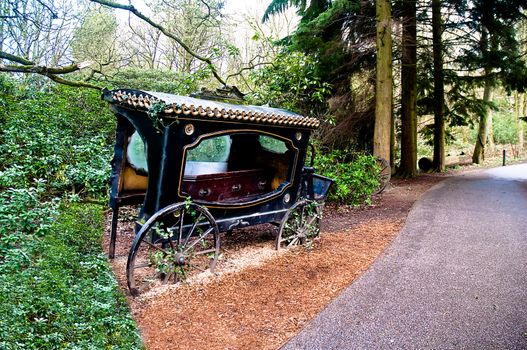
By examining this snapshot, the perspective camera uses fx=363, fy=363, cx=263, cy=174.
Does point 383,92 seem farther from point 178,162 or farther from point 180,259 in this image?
point 180,259

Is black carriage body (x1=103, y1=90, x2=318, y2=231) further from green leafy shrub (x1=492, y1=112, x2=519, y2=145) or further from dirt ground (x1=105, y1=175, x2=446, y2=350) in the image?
green leafy shrub (x1=492, y1=112, x2=519, y2=145)

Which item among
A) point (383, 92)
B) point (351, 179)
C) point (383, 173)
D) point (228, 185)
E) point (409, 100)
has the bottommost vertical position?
point (228, 185)

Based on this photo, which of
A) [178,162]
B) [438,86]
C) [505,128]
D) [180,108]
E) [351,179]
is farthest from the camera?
[505,128]

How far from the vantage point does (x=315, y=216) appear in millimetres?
5848

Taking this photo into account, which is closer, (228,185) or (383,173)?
(228,185)

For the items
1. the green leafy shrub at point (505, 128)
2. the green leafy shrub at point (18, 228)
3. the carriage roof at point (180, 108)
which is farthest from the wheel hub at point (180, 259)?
the green leafy shrub at point (505, 128)

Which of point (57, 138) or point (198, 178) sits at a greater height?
point (57, 138)

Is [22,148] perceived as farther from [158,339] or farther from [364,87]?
[364,87]

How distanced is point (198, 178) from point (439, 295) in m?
3.22

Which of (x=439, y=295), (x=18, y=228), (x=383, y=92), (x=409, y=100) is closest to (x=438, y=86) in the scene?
(x=409, y=100)

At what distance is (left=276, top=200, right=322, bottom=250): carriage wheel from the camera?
557 centimetres

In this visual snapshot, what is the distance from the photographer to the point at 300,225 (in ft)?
18.8

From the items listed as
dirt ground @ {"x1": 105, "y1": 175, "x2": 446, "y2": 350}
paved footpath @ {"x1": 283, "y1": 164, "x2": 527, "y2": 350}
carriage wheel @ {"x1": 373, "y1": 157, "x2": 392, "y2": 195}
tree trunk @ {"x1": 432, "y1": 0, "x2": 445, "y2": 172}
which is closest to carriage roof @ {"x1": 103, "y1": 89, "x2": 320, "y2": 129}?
dirt ground @ {"x1": 105, "y1": 175, "x2": 446, "y2": 350}

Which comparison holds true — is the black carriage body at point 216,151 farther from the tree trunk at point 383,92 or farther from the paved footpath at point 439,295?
the tree trunk at point 383,92
